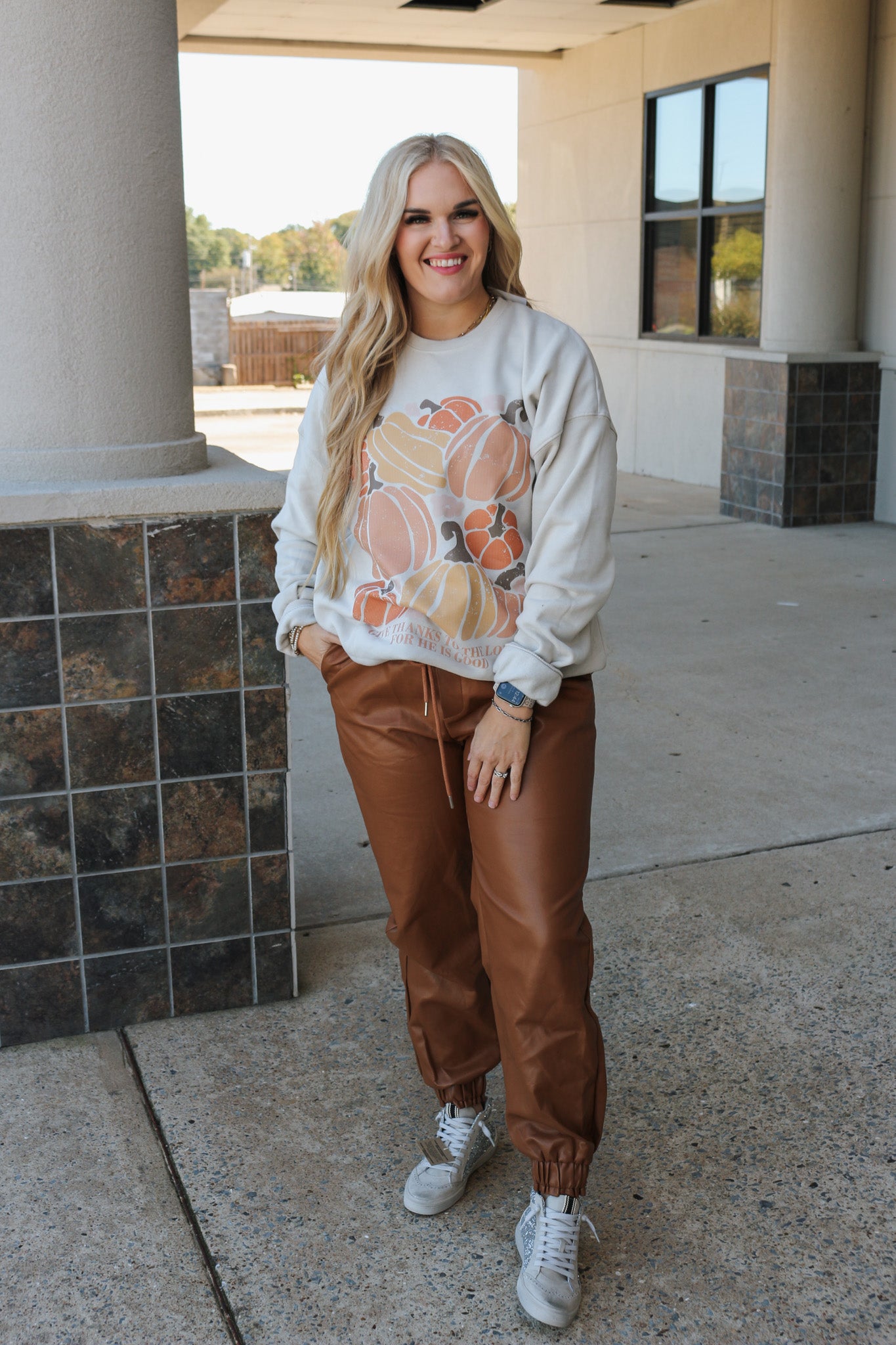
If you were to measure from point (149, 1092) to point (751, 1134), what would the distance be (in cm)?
116

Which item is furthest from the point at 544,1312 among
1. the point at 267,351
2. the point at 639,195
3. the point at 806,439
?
the point at 267,351

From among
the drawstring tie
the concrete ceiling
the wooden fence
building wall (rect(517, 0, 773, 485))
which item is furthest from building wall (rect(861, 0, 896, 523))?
the wooden fence

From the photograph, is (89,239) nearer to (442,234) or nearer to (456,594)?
(442,234)

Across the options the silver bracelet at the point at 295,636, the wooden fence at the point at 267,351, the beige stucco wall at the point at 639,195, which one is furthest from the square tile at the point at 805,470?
the wooden fence at the point at 267,351

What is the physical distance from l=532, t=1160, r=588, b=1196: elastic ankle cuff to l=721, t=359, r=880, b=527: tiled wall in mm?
7098

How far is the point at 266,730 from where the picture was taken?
295cm

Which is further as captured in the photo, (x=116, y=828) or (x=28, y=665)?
(x=116, y=828)

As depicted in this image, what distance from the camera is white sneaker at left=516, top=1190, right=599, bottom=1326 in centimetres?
207

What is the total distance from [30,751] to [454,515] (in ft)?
3.81

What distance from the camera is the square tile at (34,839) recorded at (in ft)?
9.17

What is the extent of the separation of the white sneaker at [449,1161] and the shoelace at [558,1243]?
0.26 m

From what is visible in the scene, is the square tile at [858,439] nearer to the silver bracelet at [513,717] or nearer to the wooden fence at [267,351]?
the silver bracelet at [513,717]

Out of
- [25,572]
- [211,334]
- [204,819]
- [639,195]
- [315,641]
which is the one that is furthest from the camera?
[211,334]

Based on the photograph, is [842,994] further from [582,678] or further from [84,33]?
[84,33]
